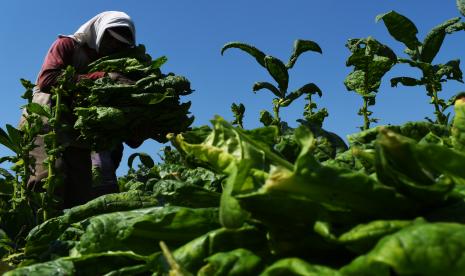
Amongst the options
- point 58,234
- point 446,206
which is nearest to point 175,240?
point 446,206

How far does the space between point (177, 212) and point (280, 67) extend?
1.60 m

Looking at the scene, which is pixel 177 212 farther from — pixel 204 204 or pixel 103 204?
pixel 103 204

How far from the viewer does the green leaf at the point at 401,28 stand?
2512mm

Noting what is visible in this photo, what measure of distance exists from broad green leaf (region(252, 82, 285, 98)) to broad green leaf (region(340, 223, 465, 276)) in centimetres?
191

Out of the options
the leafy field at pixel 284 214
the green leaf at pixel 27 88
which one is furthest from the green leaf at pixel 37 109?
the leafy field at pixel 284 214

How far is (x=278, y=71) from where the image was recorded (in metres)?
2.73

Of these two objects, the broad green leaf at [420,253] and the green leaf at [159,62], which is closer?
the broad green leaf at [420,253]

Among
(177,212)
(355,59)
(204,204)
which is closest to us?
(177,212)

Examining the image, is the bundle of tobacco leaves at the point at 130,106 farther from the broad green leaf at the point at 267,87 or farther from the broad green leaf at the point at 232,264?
the broad green leaf at the point at 232,264

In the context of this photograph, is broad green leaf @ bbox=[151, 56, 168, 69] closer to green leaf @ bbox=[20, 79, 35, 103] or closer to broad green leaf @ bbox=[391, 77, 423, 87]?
green leaf @ bbox=[20, 79, 35, 103]

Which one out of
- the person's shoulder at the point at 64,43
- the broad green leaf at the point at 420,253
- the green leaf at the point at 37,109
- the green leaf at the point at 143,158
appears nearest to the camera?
the broad green leaf at the point at 420,253

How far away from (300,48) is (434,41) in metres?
0.60

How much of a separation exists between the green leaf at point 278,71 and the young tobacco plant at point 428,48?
479mm

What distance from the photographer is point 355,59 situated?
2.40m
